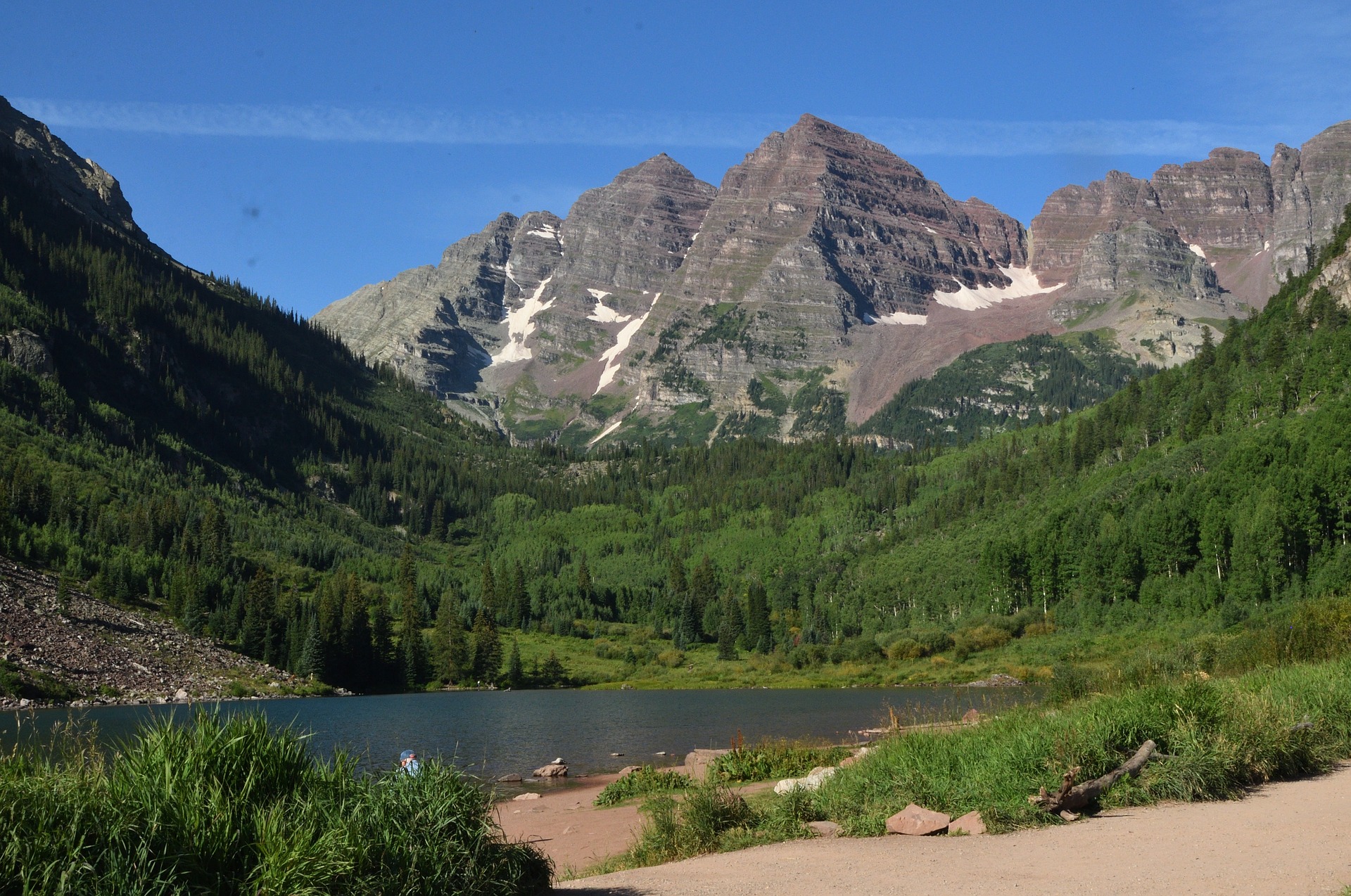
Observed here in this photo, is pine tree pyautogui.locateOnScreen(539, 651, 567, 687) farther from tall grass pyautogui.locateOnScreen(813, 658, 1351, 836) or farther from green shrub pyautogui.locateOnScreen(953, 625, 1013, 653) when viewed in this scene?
tall grass pyautogui.locateOnScreen(813, 658, 1351, 836)

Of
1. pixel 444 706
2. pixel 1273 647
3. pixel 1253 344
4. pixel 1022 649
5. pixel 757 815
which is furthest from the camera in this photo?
pixel 1253 344

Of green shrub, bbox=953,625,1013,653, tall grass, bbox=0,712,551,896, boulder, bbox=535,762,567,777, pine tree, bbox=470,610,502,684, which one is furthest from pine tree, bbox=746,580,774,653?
tall grass, bbox=0,712,551,896

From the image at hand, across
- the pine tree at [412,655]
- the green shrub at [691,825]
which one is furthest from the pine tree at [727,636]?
the green shrub at [691,825]

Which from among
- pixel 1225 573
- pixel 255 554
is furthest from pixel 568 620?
pixel 1225 573

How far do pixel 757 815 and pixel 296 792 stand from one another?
12.0 meters

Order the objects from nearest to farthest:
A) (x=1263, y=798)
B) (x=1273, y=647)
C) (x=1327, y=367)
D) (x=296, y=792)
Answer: (x=296, y=792), (x=1263, y=798), (x=1273, y=647), (x=1327, y=367)

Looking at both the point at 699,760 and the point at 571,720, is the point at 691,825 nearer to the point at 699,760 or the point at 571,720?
the point at 699,760

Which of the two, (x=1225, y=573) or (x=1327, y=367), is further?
(x=1327, y=367)

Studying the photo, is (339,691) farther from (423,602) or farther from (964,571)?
(964,571)

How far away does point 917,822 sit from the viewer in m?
20.4

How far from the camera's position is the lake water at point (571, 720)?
2189 inches

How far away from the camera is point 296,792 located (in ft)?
47.1

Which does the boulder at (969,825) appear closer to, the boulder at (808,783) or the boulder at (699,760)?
the boulder at (808,783)

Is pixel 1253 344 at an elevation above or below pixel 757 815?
above
